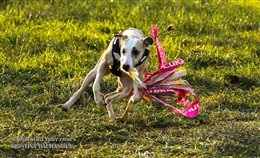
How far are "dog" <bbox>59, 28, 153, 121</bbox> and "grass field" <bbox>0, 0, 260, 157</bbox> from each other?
0.21m

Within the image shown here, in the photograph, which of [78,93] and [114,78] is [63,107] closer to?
[78,93]

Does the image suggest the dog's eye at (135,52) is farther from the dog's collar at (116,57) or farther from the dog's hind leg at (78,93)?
the dog's hind leg at (78,93)

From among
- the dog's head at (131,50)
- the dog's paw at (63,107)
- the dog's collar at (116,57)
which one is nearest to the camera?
the dog's head at (131,50)

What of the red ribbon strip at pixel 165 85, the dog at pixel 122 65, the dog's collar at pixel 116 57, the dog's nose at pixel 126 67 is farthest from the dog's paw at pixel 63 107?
the dog's nose at pixel 126 67

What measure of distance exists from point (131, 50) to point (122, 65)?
0.18 metres

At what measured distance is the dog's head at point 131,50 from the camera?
6.25 metres

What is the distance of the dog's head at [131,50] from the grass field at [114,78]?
0.67 meters

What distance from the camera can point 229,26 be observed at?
1069cm

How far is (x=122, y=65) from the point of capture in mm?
6254

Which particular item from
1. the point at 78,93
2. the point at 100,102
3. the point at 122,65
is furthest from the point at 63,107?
the point at 122,65

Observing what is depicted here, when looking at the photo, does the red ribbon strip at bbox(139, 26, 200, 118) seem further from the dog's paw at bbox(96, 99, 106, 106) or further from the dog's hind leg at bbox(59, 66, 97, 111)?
the dog's hind leg at bbox(59, 66, 97, 111)

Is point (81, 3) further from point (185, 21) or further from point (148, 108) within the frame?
point (148, 108)

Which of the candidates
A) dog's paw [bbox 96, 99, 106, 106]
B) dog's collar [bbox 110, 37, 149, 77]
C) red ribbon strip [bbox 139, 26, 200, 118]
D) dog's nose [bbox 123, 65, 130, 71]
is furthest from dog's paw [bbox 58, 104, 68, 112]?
dog's nose [bbox 123, 65, 130, 71]

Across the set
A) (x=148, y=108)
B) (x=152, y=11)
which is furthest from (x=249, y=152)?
(x=152, y=11)
